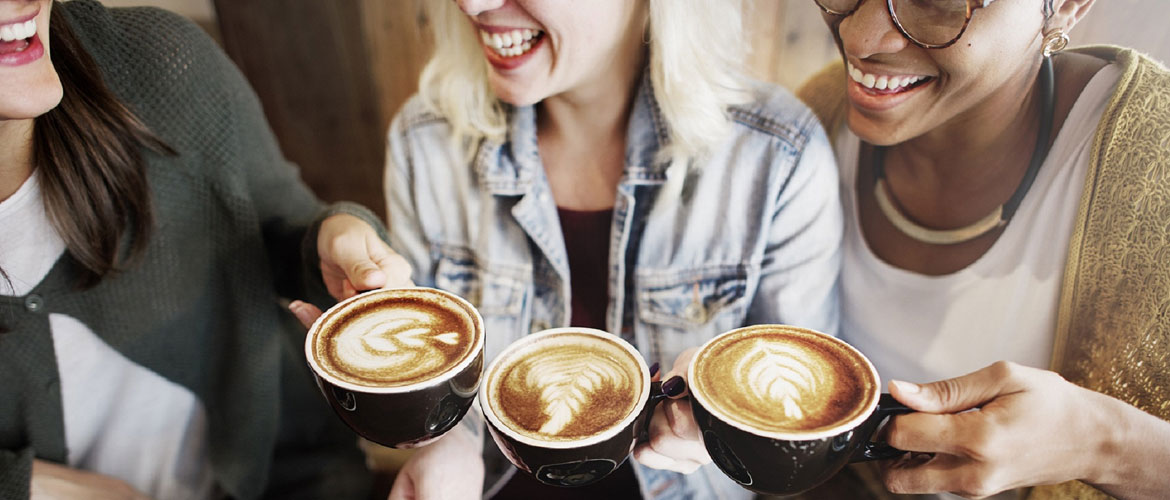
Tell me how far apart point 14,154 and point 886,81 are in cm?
109

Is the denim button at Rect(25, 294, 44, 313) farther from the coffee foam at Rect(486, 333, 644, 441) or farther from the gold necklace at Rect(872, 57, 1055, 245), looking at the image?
the gold necklace at Rect(872, 57, 1055, 245)

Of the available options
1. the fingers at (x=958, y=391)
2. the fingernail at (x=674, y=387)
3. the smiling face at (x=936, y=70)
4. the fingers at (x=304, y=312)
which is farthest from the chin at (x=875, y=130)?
the fingers at (x=304, y=312)

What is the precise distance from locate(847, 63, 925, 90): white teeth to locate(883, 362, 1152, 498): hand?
13.7 inches

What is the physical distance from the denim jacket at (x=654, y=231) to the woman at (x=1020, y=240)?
Answer: 0.50 feet

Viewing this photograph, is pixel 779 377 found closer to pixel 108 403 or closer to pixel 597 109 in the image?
pixel 597 109

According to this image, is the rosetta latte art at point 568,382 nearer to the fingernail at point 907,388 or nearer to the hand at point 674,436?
the hand at point 674,436

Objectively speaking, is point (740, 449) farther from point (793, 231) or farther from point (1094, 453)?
point (793, 231)

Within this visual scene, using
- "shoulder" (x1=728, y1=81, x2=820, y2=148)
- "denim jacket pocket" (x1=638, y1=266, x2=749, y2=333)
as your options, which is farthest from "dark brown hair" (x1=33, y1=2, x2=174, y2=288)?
"shoulder" (x1=728, y1=81, x2=820, y2=148)

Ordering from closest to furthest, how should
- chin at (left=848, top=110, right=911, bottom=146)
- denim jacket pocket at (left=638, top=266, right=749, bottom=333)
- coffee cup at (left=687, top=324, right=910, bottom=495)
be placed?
coffee cup at (left=687, top=324, right=910, bottom=495) → chin at (left=848, top=110, right=911, bottom=146) → denim jacket pocket at (left=638, top=266, right=749, bottom=333)

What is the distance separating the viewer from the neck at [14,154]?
2.72 feet

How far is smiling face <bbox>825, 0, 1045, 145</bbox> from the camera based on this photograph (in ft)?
2.39

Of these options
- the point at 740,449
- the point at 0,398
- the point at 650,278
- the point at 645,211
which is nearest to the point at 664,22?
the point at 645,211

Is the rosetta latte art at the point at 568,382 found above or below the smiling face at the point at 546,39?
below

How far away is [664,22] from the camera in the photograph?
3.48 ft
